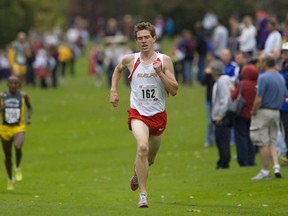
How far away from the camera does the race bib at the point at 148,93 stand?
631 inches

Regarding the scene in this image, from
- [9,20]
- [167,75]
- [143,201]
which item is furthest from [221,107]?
[9,20]

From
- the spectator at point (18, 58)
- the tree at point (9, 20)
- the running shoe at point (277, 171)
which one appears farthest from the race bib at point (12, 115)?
the tree at point (9, 20)

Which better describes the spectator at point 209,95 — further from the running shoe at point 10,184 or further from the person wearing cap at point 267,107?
the running shoe at point 10,184

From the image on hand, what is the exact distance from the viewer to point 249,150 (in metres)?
24.2

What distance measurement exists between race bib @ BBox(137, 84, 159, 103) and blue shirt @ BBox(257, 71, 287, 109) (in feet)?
14.3

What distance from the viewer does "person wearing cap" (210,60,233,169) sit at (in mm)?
23109

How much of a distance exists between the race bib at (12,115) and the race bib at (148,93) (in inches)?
240

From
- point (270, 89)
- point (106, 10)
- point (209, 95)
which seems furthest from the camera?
point (106, 10)

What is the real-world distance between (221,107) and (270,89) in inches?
125

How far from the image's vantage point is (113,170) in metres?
25.9

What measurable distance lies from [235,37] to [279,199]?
822 inches

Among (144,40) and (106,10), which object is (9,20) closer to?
(106,10)

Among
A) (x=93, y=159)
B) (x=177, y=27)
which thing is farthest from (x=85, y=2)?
(x=93, y=159)

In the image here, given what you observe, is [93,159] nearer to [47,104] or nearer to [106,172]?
[106,172]
